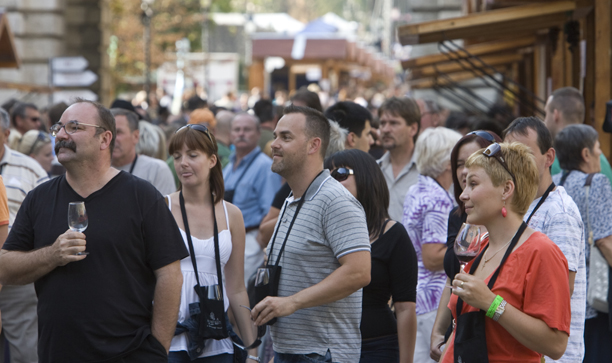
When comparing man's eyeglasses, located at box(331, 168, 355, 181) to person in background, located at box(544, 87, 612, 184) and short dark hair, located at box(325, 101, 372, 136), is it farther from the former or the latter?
person in background, located at box(544, 87, 612, 184)

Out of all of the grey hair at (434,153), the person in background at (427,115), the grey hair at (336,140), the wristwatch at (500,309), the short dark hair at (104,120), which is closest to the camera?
the wristwatch at (500,309)

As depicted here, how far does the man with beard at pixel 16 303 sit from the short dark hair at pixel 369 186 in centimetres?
281

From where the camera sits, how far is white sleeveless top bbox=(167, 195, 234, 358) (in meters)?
4.56

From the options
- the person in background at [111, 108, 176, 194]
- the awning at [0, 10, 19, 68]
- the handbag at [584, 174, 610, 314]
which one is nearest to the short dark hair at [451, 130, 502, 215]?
the handbag at [584, 174, 610, 314]

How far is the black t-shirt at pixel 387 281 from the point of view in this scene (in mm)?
4590

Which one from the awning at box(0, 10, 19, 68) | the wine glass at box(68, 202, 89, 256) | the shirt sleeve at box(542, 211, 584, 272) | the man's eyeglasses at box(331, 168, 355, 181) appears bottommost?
the shirt sleeve at box(542, 211, 584, 272)

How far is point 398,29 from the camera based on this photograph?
843 centimetres

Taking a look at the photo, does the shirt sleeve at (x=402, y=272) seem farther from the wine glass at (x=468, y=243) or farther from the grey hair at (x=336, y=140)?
the grey hair at (x=336, y=140)

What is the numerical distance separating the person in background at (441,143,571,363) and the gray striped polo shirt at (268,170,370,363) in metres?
0.65

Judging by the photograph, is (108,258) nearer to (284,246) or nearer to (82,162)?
(82,162)

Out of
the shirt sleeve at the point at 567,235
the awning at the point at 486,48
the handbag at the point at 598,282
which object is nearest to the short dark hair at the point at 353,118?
the handbag at the point at 598,282

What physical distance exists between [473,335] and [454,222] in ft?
4.04

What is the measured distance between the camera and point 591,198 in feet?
17.7

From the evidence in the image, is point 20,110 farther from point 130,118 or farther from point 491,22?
point 491,22
